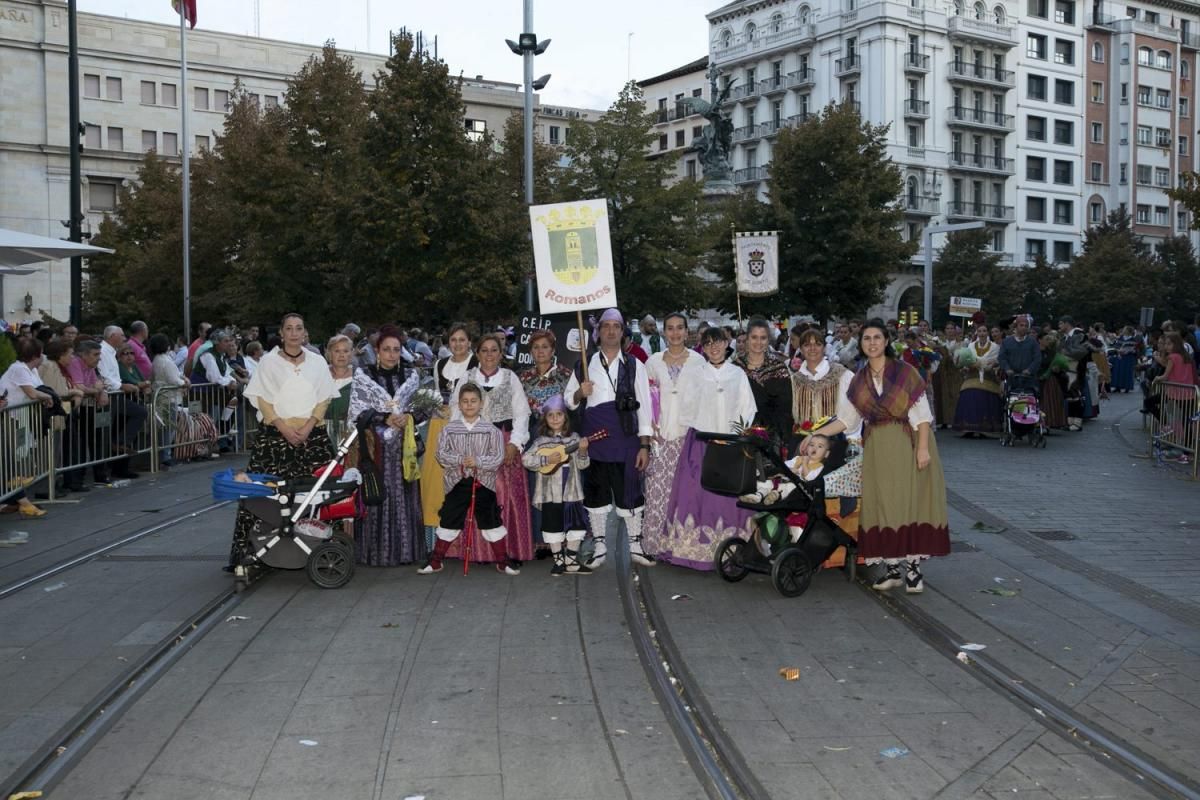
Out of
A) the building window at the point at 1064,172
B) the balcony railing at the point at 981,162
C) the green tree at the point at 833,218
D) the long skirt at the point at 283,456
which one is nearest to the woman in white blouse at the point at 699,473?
the long skirt at the point at 283,456

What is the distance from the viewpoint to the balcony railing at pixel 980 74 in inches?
2886

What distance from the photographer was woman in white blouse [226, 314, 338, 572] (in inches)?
375

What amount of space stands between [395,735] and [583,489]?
4.49 m

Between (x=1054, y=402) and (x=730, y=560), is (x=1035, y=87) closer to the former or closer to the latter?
(x=1054, y=402)

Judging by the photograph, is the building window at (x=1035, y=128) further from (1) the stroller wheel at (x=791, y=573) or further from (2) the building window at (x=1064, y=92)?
(1) the stroller wheel at (x=791, y=573)

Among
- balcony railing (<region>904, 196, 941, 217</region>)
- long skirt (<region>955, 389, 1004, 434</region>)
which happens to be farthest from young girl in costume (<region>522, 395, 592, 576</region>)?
balcony railing (<region>904, 196, 941, 217</region>)

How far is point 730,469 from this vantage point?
9062 mm

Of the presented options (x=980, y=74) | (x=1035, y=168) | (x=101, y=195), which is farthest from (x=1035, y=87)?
(x=101, y=195)

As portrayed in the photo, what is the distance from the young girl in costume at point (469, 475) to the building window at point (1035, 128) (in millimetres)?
75947

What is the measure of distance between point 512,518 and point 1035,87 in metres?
A: 77.4

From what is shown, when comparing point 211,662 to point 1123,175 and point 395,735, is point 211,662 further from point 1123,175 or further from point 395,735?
point 1123,175

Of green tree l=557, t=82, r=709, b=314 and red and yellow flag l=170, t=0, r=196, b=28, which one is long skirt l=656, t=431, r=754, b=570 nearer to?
green tree l=557, t=82, r=709, b=314

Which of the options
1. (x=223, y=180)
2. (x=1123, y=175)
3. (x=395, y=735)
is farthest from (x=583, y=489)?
(x=1123, y=175)

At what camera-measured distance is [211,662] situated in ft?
23.6
